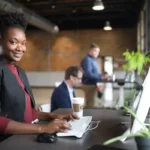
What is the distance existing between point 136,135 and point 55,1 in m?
7.59

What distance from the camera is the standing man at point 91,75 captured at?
224 inches

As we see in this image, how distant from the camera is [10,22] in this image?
5.53 feet

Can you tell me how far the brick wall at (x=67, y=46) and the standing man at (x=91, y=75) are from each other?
4682 millimetres

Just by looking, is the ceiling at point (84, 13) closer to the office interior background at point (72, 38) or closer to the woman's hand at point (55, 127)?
the office interior background at point (72, 38)

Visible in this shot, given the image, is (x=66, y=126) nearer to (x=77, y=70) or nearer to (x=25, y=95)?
(x=25, y=95)

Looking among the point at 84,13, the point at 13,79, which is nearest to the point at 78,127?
the point at 13,79

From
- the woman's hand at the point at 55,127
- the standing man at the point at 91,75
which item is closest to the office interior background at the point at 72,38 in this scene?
the standing man at the point at 91,75

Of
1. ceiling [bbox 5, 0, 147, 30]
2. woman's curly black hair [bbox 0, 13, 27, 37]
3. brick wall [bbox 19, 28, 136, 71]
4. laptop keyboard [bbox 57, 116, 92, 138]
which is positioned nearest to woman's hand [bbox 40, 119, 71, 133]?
laptop keyboard [bbox 57, 116, 92, 138]

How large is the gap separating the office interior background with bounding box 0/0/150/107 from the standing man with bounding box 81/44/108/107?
318 cm

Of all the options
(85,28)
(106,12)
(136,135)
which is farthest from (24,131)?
(85,28)

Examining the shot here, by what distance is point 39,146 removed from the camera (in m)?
1.25

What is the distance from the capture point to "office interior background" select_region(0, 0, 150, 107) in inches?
379

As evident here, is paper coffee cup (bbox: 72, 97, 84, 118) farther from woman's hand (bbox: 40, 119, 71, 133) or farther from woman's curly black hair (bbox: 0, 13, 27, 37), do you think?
woman's curly black hair (bbox: 0, 13, 27, 37)

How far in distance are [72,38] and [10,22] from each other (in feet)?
30.6
